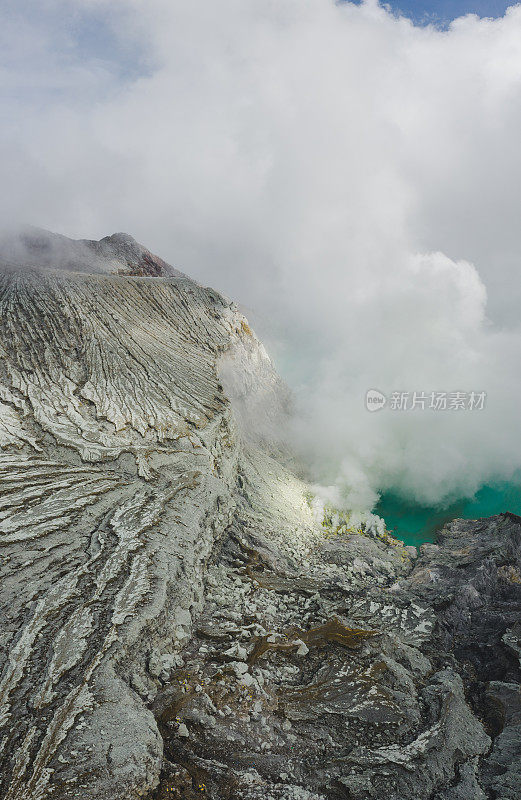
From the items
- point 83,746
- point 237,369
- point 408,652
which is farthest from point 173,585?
point 237,369

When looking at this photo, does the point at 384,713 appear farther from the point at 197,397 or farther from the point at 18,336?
the point at 18,336

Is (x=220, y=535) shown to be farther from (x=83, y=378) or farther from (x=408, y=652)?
(x=83, y=378)

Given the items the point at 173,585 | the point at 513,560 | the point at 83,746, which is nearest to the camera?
the point at 83,746

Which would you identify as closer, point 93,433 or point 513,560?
point 93,433

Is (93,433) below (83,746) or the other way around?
the other way around

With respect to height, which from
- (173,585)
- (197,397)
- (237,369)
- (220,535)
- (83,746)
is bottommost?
(83,746)

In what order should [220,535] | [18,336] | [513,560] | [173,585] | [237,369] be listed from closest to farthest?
1. [173,585]
2. [220,535]
3. [513,560]
4. [18,336]
5. [237,369]
